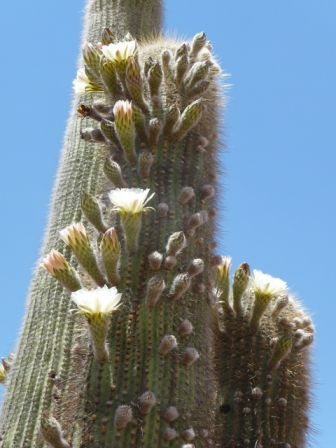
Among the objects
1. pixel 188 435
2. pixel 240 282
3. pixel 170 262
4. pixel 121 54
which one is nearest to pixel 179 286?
pixel 170 262

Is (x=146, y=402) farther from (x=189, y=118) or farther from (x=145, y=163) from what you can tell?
(x=189, y=118)

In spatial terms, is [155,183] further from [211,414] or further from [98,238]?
[211,414]

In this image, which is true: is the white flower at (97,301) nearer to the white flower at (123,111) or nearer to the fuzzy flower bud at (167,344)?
the fuzzy flower bud at (167,344)

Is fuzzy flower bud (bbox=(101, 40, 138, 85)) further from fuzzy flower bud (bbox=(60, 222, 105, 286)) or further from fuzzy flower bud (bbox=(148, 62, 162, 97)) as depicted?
fuzzy flower bud (bbox=(60, 222, 105, 286))

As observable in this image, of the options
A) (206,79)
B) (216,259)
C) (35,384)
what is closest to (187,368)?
(216,259)

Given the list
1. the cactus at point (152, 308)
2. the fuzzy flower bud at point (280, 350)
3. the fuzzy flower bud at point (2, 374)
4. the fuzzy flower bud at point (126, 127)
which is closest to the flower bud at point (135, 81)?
the cactus at point (152, 308)

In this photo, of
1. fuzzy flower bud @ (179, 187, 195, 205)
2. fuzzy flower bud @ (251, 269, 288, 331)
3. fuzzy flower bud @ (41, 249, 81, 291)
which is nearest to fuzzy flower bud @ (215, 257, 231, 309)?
fuzzy flower bud @ (251, 269, 288, 331)
